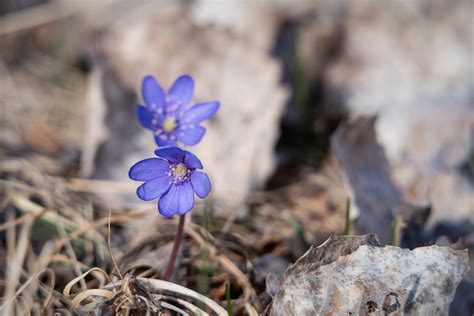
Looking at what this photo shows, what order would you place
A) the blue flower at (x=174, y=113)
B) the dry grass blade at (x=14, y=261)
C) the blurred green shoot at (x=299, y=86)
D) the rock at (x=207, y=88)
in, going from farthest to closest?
the blurred green shoot at (x=299, y=86)
the rock at (x=207, y=88)
the blue flower at (x=174, y=113)
the dry grass blade at (x=14, y=261)

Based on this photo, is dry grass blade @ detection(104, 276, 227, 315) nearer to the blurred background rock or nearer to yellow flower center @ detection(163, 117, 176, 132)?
yellow flower center @ detection(163, 117, 176, 132)

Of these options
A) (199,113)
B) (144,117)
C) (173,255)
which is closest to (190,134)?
(199,113)

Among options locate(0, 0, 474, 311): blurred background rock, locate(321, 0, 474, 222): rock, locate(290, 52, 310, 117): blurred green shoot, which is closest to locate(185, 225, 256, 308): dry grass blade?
locate(0, 0, 474, 311): blurred background rock

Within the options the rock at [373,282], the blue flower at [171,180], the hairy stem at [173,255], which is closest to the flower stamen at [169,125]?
the blue flower at [171,180]

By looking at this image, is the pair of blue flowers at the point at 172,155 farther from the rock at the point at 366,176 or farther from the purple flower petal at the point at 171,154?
the rock at the point at 366,176

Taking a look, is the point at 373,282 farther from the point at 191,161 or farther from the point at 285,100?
the point at 285,100

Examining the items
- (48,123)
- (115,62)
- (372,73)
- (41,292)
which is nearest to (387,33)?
(372,73)
